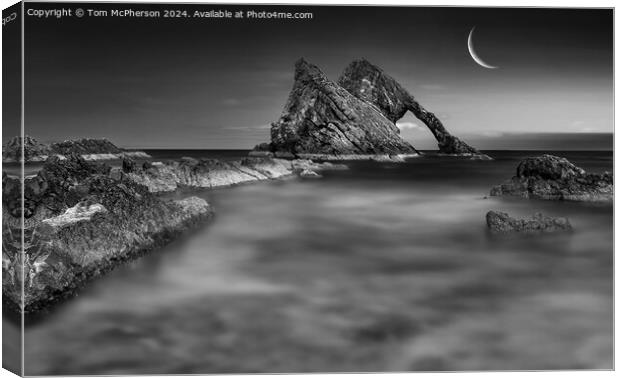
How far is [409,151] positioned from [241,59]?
7.64ft

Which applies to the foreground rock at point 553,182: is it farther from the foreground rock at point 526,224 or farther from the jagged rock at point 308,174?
the jagged rock at point 308,174

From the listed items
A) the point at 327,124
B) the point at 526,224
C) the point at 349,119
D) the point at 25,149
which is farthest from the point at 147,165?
the point at 526,224

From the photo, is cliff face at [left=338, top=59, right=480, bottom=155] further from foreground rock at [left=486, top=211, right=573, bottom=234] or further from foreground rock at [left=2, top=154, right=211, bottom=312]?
foreground rock at [left=2, top=154, right=211, bottom=312]

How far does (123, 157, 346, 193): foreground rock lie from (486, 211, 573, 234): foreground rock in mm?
1990

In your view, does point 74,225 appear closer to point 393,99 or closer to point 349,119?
point 349,119

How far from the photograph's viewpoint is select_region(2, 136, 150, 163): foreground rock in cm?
577

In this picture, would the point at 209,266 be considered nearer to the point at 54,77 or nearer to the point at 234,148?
the point at 234,148

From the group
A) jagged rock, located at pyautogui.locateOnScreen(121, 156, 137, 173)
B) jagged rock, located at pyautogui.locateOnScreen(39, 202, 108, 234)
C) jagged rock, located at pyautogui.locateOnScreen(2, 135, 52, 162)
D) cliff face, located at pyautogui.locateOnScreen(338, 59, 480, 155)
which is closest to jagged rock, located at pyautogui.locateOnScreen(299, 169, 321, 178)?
cliff face, located at pyautogui.locateOnScreen(338, 59, 480, 155)

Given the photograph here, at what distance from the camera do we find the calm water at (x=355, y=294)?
5805mm

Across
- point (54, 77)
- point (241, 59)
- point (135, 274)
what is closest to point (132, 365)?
point (135, 274)

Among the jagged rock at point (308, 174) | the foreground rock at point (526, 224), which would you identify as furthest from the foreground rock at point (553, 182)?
the jagged rock at point (308, 174)

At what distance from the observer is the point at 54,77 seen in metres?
5.83

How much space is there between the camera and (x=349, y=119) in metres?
7.21

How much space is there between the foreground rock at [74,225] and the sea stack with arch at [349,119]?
1.46 metres
